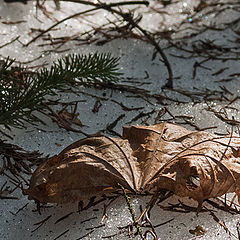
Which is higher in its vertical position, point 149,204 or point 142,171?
point 142,171

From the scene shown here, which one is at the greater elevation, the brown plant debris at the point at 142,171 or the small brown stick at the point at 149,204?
the brown plant debris at the point at 142,171

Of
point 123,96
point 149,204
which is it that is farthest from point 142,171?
point 123,96

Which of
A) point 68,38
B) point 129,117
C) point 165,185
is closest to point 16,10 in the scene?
point 68,38

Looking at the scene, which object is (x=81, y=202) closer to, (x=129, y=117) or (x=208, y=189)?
(x=208, y=189)

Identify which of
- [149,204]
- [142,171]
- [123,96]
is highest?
[123,96]

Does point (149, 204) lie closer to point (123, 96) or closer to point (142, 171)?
point (142, 171)
